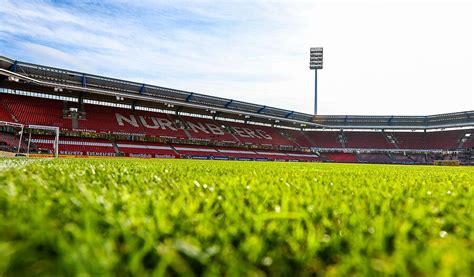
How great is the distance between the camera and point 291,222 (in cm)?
100

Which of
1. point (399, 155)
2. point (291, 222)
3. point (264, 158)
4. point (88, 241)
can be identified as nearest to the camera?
point (88, 241)

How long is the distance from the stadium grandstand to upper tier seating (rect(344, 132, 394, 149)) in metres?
0.16

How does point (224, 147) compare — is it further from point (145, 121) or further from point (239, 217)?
point (239, 217)

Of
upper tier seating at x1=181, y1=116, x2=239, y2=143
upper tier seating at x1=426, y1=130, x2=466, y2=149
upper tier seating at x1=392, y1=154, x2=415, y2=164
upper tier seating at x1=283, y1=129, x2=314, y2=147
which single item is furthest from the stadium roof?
upper tier seating at x1=392, y1=154, x2=415, y2=164

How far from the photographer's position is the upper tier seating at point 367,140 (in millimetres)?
53344

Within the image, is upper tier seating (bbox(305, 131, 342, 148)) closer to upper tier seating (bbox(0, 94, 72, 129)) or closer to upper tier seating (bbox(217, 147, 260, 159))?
upper tier seating (bbox(217, 147, 260, 159))

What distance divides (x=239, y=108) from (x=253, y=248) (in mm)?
47575

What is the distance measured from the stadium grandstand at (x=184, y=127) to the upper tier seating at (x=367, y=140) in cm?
16

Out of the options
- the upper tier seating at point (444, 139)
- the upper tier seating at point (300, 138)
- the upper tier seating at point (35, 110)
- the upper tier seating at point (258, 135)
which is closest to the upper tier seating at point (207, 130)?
the upper tier seating at point (258, 135)

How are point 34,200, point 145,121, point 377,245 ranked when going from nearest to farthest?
point 377,245 → point 34,200 → point 145,121

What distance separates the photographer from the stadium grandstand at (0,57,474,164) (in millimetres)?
→ 31844

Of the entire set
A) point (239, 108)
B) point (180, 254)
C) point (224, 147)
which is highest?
point (239, 108)

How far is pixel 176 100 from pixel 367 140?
33.0m

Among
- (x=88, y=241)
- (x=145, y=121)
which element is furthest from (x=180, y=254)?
(x=145, y=121)
